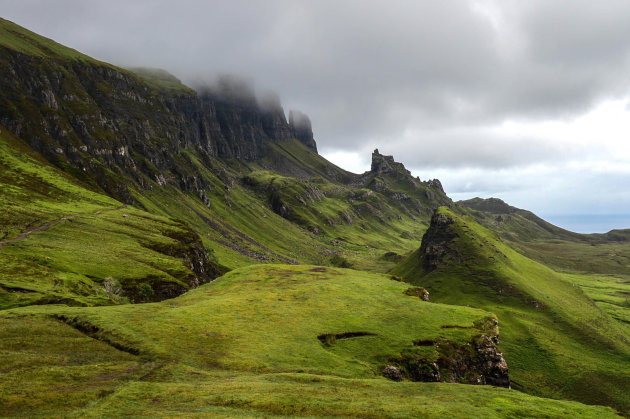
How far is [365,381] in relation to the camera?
43.3 metres

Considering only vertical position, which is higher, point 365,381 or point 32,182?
point 32,182

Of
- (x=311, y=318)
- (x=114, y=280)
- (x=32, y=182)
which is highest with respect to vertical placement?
(x=32, y=182)

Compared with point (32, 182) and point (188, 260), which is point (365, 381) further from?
point (32, 182)

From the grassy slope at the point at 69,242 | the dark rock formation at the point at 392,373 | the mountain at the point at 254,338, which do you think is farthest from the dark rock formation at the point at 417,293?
the grassy slope at the point at 69,242

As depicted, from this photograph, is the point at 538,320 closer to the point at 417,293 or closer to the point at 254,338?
the point at 417,293

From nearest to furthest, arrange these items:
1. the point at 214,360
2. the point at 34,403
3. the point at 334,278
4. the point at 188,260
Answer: the point at 34,403 → the point at 214,360 → the point at 334,278 → the point at 188,260

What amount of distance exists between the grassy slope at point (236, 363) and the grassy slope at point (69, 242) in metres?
24.2

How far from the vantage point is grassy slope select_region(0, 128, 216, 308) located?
75688 mm

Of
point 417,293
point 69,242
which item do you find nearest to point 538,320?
point 417,293

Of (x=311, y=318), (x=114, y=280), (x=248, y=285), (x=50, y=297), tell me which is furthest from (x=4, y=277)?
(x=311, y=318)

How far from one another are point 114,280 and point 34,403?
75.4 m

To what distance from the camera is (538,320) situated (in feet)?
431

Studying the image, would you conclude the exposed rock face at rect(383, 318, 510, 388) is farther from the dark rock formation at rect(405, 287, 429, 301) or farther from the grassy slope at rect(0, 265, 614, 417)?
the dark rock formation at rect(405, 287, 429, 301)

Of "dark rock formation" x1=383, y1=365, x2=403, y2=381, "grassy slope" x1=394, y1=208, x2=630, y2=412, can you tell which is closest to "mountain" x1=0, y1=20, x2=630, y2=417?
"dark rock formation" x1=383, y1=365, x2=403, y2=381
